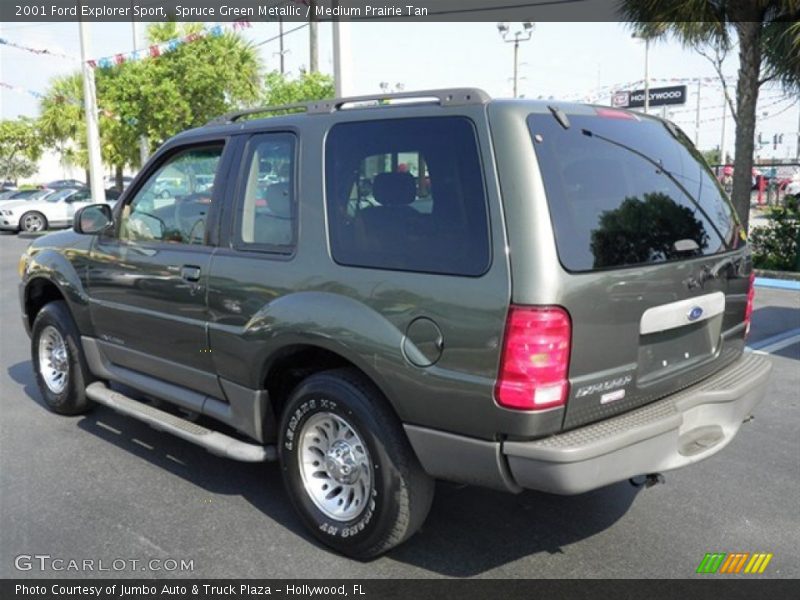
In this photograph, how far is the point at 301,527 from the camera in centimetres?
363

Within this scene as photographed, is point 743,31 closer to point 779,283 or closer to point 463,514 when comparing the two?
point 779,283

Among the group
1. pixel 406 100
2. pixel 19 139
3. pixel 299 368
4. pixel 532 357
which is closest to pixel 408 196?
pixel 406 100

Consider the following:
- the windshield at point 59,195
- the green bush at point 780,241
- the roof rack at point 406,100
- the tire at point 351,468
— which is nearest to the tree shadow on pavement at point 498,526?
the tire at point 351,468

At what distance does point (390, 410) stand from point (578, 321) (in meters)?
0.89

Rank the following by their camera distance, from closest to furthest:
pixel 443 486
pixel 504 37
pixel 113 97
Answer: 1. pixel 443 486
2. pixel 113 97
3. pixel 504 37

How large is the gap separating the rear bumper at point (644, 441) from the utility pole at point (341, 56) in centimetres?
814

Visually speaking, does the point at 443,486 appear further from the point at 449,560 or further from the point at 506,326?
the point at 506,326

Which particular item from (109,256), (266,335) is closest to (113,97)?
(109,256)

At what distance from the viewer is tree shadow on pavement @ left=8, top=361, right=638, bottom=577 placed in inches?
133

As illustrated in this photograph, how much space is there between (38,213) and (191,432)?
21443 mm

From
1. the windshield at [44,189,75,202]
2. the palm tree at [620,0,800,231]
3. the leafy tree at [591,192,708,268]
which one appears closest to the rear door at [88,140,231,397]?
the leafy tree at [591,192,708,268]

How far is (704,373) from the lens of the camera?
3.41 meters

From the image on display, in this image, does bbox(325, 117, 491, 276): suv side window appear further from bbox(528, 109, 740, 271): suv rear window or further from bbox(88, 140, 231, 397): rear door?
bbox(88, 140, 231, 397): rear door
